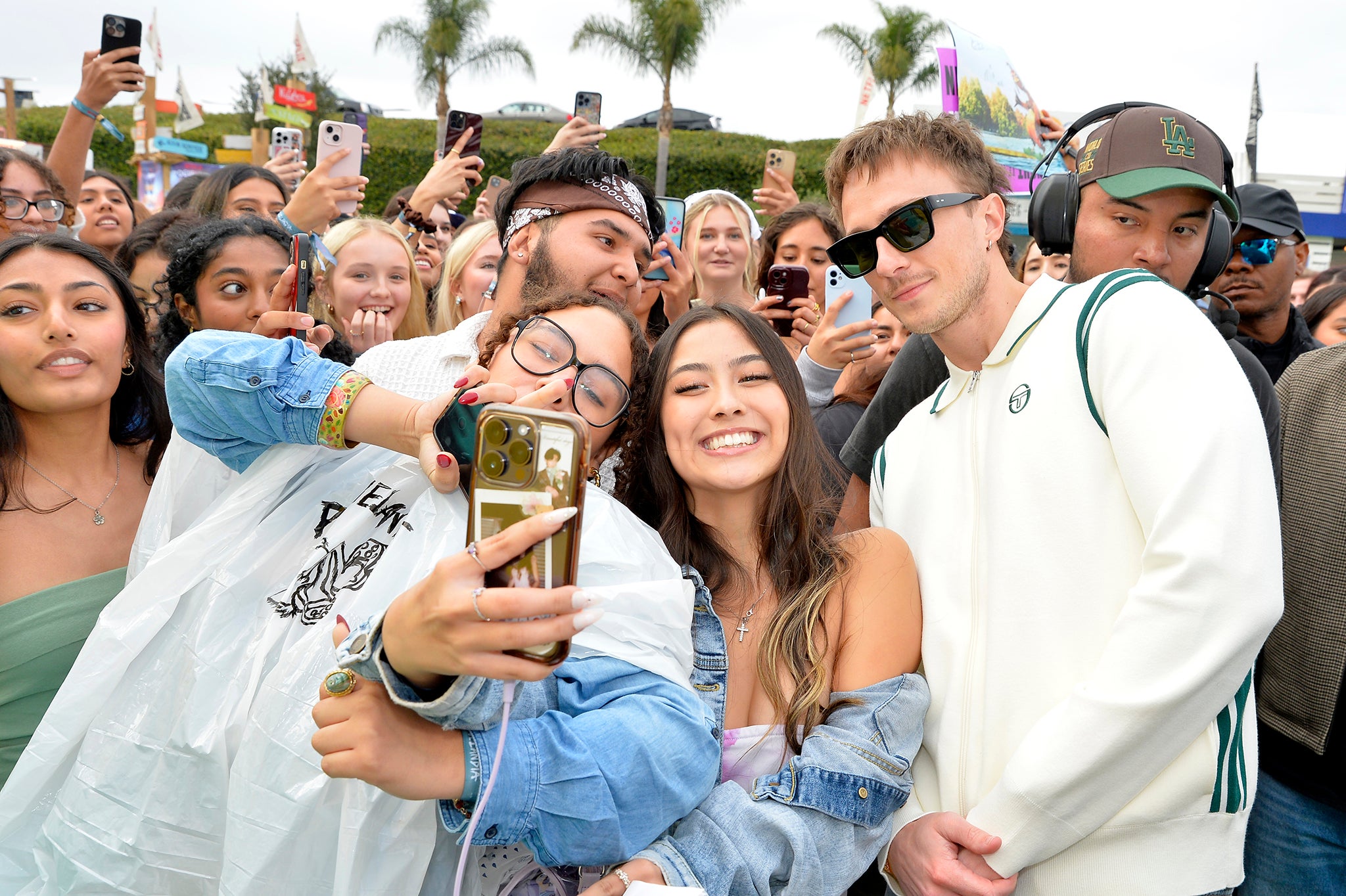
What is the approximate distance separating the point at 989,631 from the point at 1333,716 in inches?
41.5

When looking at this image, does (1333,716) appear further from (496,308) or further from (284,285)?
(284,285)

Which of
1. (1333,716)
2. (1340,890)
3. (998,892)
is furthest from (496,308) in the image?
(1340,890)

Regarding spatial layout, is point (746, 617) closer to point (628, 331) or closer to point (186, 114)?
point (628, 331)

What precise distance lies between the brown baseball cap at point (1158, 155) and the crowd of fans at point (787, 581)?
1cm

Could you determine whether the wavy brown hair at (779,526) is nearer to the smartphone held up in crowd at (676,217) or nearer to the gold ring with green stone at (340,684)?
the gold ring with green stone at (340,684)

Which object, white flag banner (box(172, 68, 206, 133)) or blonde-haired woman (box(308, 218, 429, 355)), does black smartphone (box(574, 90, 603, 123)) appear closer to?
blonde-haired woman (box(308, 218, 429, 355))

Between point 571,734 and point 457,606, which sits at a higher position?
point 457,606

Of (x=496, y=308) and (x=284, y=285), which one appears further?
(x=496, y=308)

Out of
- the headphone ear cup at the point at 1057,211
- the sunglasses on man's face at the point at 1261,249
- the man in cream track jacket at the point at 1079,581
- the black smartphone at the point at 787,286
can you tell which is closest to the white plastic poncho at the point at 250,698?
the man in cream track jacket at the point at 1079,581

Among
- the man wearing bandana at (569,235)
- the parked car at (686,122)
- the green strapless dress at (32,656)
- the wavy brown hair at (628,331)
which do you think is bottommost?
the green strapless dress at (32,656)

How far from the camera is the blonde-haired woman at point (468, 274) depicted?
459 centimetres

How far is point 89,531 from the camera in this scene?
2738 millimetres

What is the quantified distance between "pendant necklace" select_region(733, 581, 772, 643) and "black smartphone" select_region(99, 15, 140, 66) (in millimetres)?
4692

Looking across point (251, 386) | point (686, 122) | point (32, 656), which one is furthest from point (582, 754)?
point (686, 122)
